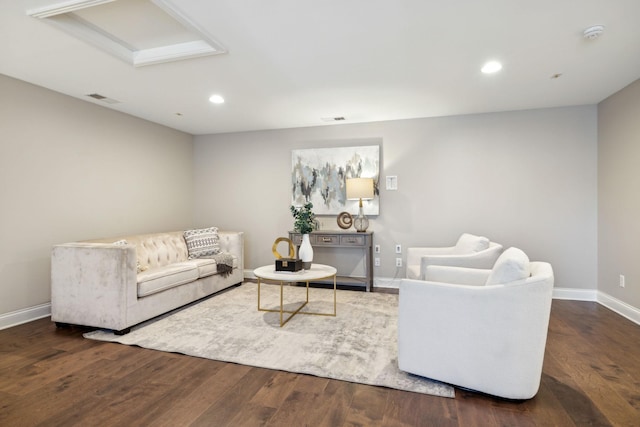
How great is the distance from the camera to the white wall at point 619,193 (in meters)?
3.23

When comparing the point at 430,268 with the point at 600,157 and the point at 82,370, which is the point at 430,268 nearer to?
the point at 82,370

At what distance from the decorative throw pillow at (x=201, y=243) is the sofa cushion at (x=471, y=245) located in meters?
3.09

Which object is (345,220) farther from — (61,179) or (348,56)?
(61,179)

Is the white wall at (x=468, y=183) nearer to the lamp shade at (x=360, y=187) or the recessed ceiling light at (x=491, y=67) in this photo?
the lamp shade at (x=360, y=187)

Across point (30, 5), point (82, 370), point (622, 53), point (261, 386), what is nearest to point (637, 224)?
point (622, 53)

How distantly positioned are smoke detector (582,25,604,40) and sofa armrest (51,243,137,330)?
395cm

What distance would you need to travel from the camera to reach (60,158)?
3543mm

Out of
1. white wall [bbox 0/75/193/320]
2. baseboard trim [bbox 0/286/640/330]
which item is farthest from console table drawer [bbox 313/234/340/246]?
baseboard trim [bbox 0/286/640/330]

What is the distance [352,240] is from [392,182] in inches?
40.2

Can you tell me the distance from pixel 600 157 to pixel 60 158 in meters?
6.12

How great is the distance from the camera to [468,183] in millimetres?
4363

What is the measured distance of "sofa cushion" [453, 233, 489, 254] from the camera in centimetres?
330

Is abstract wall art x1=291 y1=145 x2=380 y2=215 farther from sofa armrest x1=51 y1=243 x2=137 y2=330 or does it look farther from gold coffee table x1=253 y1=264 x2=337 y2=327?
sofa armrest x1=51 y1=243 x2=137 y2=330

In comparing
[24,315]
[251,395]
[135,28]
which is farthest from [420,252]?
[24,315]
